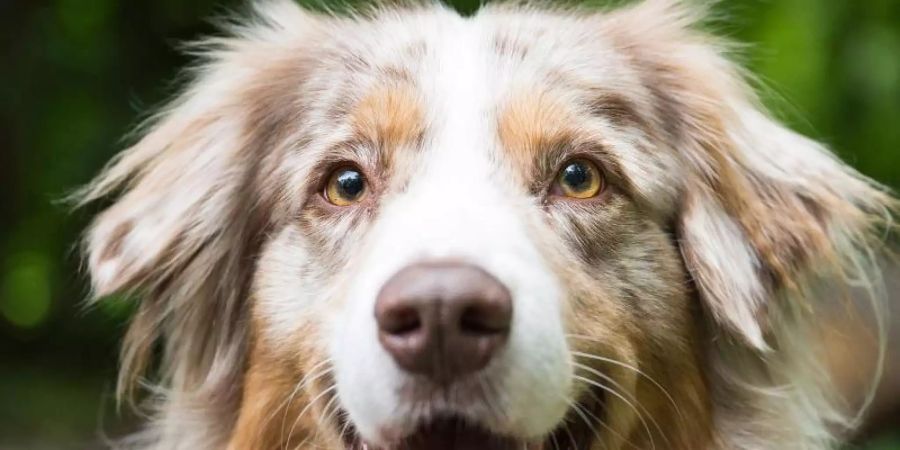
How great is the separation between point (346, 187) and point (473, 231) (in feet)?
1.97

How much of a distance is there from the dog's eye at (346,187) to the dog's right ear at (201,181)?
0.32 meters

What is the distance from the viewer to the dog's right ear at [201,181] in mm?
3105

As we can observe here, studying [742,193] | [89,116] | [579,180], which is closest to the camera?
[579,180]

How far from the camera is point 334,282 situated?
273 centimetres

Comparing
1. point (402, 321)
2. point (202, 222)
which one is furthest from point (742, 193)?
point (202, 222)

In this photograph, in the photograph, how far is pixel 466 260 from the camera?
222cm

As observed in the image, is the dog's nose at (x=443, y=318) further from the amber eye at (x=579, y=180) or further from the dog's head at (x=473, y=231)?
the amber eye at (x=579, y=180)

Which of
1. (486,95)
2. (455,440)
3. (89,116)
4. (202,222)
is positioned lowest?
(89,116)

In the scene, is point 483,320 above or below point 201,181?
above

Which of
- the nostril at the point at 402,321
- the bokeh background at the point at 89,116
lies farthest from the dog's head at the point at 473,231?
the bokeh background at the point at 89,116

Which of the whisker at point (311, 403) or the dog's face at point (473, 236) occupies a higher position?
the dog's face at point (473, 236)

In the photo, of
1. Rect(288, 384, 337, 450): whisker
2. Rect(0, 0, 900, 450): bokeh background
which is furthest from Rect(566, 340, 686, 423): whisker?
Rect(0, 0, 900, 450): bokeh background

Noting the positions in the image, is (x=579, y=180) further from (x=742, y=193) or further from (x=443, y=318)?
(x=443, y=318)

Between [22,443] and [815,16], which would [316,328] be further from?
[22,443]
